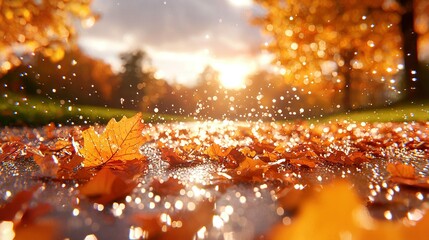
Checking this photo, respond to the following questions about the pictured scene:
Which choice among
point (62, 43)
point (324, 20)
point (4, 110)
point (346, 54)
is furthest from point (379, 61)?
point (4, 110)

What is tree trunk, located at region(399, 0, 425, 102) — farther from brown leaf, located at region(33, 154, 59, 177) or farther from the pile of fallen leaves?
brown leaf, located at region(33, 154, 59, 177)

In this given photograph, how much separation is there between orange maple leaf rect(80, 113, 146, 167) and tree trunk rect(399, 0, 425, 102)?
45.1 ft

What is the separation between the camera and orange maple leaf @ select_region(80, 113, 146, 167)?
5.76ft

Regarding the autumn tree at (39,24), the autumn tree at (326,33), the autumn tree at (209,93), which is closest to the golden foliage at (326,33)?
the autumn tree at (326,33)

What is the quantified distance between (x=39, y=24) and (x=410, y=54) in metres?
13.9

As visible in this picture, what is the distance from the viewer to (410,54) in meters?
13.6

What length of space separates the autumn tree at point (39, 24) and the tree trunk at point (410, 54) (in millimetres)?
12058

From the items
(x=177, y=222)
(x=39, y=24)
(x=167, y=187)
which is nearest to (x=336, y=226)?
(x=177, y=222)

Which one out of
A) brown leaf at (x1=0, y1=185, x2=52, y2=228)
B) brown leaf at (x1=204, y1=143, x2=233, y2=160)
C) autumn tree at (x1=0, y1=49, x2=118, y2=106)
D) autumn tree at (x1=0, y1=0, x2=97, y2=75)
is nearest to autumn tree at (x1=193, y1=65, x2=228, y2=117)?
autumn tree at (x1=0, y1=49, x2=118, y2=106)

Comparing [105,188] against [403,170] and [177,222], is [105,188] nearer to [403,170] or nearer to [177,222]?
[177,222]

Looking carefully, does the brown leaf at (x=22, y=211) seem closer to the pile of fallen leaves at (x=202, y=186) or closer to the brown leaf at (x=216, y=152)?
the pile of fallen leaves at (x=202, y=186)

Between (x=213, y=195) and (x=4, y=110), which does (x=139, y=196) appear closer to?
(x=213, y=195)

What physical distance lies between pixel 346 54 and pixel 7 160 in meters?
20.6

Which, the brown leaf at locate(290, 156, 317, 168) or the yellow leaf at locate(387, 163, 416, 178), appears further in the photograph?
the brown leaf at locate(290, 156, 317, 168)
